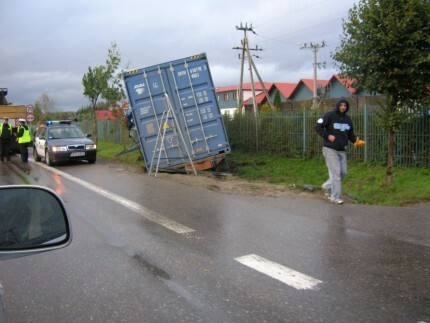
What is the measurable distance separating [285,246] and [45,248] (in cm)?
383

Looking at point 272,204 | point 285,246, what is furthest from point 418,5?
point 285,246

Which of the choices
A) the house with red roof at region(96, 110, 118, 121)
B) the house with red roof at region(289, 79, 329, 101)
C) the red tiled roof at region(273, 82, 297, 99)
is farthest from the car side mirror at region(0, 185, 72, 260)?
the red tiled roof at region(273, 82, 297, 99)

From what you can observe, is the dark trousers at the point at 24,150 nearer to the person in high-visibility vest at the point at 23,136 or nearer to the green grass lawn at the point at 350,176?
the person in high-visibility vest at the point at 23,136

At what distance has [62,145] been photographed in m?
15.9

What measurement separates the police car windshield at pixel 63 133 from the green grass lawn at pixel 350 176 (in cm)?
205

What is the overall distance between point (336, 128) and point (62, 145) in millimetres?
10924

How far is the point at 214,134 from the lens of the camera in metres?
13.0

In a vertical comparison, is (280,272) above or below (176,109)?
below

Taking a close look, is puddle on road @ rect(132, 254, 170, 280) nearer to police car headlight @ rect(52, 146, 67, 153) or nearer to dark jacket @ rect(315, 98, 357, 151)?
dark jacket @ rect(315, 98, 357, 151)

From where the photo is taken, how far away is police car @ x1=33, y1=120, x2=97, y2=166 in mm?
15742

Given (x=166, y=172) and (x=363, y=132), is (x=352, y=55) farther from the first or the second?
(x=166, y=172)

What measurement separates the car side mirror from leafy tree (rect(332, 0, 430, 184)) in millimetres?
8059

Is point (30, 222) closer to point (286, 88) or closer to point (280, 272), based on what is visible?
point (280, 272)

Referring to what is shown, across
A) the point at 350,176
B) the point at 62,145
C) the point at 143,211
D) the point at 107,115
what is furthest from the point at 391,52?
the point at 107,115
